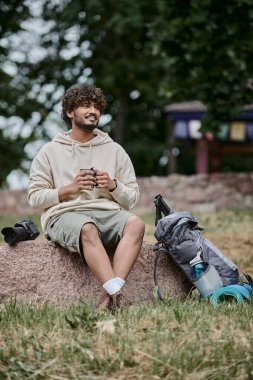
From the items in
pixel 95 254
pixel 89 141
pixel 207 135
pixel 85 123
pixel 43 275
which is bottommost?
pixel 207 135

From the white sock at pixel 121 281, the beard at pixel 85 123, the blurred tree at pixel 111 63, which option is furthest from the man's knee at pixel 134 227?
the blurred tree at pixel 111 63

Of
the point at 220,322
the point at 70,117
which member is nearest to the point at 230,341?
the point at 220,322

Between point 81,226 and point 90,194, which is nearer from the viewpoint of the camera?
point 81,226

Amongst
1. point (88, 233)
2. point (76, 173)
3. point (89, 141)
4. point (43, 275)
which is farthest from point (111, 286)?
point (89, 141)

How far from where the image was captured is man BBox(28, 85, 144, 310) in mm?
5496

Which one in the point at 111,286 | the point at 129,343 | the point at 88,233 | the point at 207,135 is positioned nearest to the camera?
Answer: the point at 129,343

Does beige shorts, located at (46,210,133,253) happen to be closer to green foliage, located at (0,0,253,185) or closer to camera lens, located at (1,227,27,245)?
camera lens, located at (1,227,27,245)

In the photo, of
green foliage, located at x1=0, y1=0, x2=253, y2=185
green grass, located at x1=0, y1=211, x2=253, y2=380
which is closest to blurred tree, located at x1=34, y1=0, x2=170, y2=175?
green foliage, located at x1=0, y1=0, x2=253, y2=185

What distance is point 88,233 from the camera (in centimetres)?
551

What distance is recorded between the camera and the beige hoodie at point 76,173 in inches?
230

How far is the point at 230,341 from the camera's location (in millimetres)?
4289

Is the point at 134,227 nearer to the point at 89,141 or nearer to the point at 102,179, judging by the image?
the point at 102,179

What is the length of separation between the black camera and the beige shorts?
12cm

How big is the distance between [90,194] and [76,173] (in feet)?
0.62
